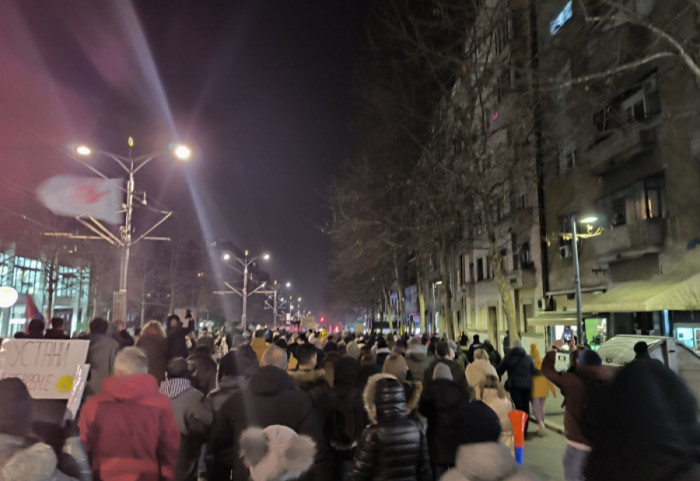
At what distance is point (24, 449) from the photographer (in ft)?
9.61

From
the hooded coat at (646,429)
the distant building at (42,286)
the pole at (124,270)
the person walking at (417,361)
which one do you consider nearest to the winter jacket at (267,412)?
the hooded coat at (646,429)

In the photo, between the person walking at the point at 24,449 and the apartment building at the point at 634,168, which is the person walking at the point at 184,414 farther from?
the apartment building at the point at 634,168

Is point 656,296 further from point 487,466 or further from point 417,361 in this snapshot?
point 487,466

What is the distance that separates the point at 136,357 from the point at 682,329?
19.3 metres

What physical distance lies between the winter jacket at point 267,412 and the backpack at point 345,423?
1293 millimetres

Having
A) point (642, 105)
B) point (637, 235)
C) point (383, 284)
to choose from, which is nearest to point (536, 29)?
point (642, 105)

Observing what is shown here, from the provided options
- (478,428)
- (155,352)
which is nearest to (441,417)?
(478,428)

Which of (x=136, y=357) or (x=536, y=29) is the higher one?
(x=536, y=29)

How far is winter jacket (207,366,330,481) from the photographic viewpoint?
4.38 m

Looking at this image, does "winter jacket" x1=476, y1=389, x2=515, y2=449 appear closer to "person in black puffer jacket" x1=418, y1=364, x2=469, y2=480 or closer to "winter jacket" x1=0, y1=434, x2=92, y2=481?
"person in black puffer jacket" x1=418, y1=364, x2=469, y2=480

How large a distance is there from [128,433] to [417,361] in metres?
5.33

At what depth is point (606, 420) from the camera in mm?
2506

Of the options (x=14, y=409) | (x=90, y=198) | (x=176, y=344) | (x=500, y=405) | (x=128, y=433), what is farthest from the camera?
(x=90, y=198)

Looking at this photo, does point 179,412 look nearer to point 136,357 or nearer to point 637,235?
point 136,357
